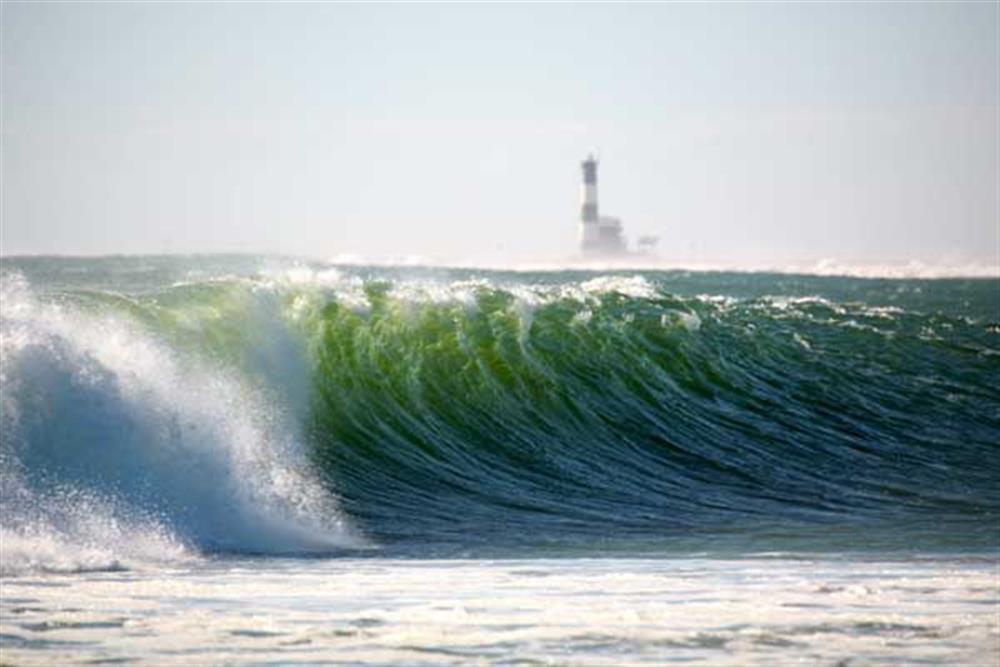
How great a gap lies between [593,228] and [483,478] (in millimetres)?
98952

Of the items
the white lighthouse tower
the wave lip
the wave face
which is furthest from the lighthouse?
the wave lip

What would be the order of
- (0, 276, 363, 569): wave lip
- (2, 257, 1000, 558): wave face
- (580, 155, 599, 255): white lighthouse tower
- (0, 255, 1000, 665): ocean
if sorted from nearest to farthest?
(0, 255, 1000, 665): ocean, (0, 276, 363, 569): wave lip, (2, 257, 1000, 558): wave face, (580, 155, 599, 255): white lighthouse tower

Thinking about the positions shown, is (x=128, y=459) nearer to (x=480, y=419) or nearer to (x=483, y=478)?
(x=483, y=478)

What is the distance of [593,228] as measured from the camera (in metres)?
117

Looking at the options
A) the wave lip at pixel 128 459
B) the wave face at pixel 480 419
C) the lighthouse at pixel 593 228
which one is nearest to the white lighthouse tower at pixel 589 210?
the lighthouse at pixel 593 228

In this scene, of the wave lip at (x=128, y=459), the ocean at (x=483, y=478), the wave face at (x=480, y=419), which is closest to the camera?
the ocean at (x=483, y=478)

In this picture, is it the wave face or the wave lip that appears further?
the wave face

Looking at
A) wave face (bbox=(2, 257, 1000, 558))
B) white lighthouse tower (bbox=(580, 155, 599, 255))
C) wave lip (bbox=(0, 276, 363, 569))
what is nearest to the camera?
wave lip (bbox=(0, 276, 363, 569))

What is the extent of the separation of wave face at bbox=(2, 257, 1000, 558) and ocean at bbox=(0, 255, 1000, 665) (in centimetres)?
5

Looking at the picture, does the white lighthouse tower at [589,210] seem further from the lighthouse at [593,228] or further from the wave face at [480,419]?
the wave face at [480,419]

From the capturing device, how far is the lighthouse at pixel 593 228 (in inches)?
4584

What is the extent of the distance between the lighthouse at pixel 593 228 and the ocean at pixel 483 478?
288ft

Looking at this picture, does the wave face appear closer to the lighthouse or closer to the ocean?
the ocean

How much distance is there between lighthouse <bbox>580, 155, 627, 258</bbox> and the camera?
11644 cm
